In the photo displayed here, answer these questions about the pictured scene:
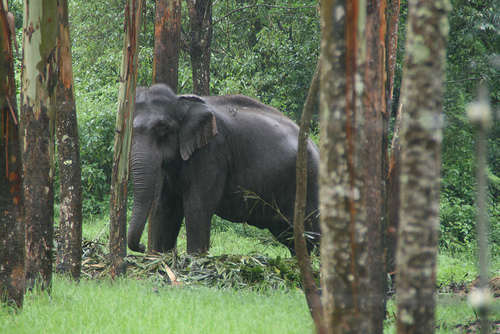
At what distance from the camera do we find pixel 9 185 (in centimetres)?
385

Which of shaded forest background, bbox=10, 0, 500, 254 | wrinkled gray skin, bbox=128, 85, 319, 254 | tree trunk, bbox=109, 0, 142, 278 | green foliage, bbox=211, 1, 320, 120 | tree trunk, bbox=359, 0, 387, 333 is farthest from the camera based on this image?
green foliage, bbox=211, 1, 320, 120

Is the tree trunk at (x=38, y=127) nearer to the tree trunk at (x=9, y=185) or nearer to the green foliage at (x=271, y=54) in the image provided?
the tree trunk at (x=9, y=185)

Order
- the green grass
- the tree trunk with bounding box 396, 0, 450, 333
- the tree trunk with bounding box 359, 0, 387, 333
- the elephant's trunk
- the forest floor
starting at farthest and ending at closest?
1. the elephant's trunk
2. the forest floor
3. the green grass
4. the tree trunk with bounding box 359, 0, 387, 333
5. the tree trunk with bounding box 396, 0, 450, 333

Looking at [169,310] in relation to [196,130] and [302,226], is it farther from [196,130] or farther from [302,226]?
[196,130]

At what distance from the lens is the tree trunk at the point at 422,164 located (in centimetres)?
172

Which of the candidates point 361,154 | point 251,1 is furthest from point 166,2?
point 251,1

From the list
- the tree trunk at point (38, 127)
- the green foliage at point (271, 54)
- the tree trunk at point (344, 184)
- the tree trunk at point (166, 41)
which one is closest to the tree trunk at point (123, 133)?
the tree trunk at point (38, 127)

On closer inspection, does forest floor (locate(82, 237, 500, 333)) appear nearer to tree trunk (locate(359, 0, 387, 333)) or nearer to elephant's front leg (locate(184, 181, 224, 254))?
→ elephant's front leg (locate(184, 181, 224, 254))

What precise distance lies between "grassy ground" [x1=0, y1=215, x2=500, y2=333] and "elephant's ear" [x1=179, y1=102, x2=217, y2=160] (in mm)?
1770

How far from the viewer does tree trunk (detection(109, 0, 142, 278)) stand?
5.25 meters

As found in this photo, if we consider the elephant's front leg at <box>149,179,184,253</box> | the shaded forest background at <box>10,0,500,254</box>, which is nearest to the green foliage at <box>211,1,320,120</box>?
the shaded forest background at <box>10,0,500,254</box>

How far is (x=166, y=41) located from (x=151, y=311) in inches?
181

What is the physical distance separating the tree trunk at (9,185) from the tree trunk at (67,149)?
1.22 m

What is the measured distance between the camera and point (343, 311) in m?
1.96
